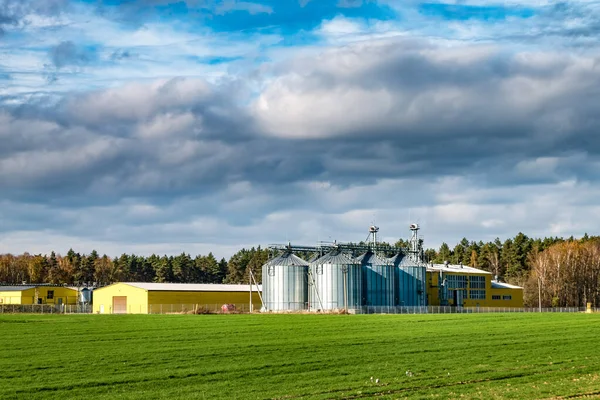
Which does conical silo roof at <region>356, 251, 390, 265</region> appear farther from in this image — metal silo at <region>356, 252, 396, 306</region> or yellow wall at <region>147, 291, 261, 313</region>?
yellow wall at <region>147, 291, 261, 313</region>

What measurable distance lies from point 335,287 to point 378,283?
6.66m

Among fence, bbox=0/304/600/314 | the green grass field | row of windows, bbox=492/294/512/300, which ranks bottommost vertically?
the green grass field

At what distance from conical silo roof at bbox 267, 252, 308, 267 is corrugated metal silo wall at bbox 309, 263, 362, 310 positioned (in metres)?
4.15

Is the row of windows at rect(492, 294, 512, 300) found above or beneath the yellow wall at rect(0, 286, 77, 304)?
beneath

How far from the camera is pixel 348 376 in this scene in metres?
35.0

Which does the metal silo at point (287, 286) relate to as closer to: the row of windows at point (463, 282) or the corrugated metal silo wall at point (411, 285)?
the corrugated metal silo wall at point (411, 285)

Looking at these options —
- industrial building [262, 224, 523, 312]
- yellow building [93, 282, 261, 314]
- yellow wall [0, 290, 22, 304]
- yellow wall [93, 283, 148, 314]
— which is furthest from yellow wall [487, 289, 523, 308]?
yellow wall [0, 290, 22, 304]

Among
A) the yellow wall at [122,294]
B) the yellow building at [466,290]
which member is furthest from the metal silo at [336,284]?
the yellow wall at [122,294]

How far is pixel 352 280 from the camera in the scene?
11462cm

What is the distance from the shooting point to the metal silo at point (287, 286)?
118 metres

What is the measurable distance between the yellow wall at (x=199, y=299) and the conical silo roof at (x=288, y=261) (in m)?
9.75

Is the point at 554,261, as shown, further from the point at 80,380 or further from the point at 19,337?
the point at 80,380

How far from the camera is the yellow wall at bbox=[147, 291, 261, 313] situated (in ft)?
388

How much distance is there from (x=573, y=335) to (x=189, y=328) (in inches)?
1108
